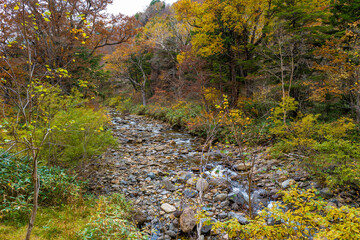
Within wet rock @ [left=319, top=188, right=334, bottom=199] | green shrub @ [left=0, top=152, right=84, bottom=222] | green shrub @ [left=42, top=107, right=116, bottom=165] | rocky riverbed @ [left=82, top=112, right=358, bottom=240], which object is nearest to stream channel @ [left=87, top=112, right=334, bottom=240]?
rocky riverbed @ [left=82, top=112, right=358, bottom=240]

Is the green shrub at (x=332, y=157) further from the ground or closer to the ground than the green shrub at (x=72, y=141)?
closer to the ground

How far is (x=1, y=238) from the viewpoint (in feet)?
8.69

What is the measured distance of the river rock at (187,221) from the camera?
395 cm

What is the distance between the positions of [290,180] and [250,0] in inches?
399

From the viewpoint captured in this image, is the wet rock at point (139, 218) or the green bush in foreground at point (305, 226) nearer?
the green bush in foreground at point (305, 226)

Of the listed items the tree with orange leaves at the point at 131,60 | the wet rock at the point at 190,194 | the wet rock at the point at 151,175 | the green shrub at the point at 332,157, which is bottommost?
the wet rock at the point at 190,194

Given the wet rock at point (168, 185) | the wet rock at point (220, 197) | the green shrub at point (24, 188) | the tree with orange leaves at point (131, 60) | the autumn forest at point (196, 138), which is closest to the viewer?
the autumn forest at point (196, 138)

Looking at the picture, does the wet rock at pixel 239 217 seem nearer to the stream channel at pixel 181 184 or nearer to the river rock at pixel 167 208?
the stream channel at pixel 181 184

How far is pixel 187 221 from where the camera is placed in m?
4.01

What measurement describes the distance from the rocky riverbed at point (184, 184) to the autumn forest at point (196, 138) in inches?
1.7

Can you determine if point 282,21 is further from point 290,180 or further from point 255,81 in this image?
point 290,180

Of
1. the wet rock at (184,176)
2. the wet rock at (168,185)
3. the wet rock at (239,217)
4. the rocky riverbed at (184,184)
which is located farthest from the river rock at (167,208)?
the wet rock at (239,217)

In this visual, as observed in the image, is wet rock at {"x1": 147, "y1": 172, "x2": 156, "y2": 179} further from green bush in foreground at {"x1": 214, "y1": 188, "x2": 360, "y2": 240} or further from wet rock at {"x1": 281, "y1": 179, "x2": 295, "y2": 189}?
green bush in foreground at {"x1": 214, "y1": 188, "x2": 360, "y2": 240}

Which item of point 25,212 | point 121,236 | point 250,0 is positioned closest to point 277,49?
point 250,0
